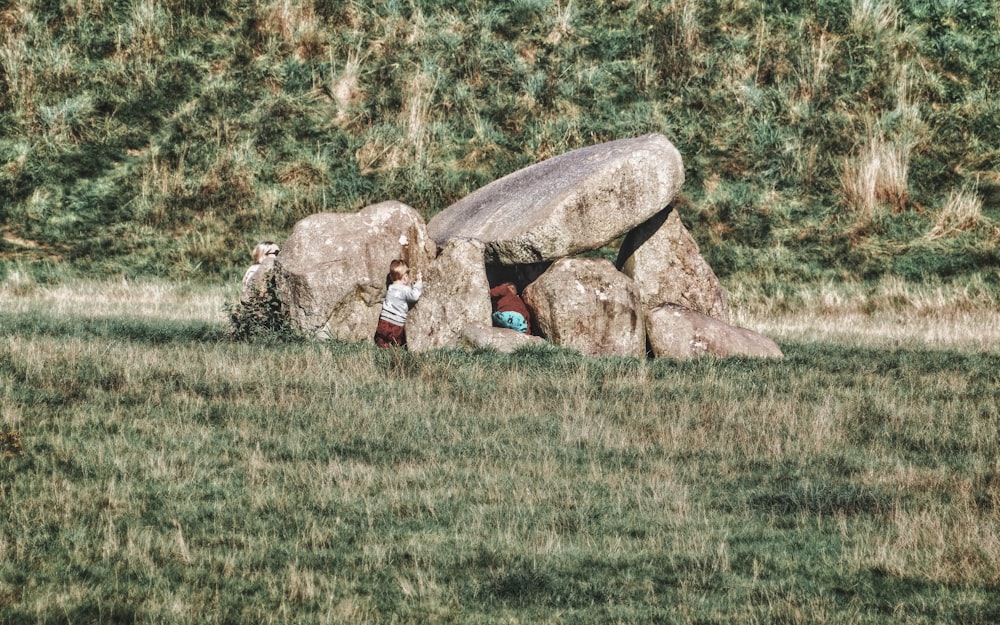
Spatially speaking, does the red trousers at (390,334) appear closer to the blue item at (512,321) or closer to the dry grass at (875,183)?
the blue item at (512,321)

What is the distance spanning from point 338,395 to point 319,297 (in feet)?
14.3

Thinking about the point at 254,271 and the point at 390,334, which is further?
the point at 254,271

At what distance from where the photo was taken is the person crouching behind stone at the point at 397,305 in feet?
50.6

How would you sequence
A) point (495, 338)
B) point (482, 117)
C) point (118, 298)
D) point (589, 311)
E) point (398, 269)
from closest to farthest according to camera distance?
point (495, 338), point (589, 311), point (398, 269), point (118, 298), point (482, 117)

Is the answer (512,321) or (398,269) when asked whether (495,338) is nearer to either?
(512,321)

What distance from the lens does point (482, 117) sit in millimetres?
29422

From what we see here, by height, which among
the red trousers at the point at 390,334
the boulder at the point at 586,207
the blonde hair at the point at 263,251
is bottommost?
the red trousers at the point at 390,334

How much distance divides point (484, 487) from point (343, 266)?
25.7 feet

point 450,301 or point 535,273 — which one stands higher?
point 535,273

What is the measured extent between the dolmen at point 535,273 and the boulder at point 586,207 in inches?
0.6

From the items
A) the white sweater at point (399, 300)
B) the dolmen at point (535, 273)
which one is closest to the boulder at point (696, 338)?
the dolmen at point (535, 273)

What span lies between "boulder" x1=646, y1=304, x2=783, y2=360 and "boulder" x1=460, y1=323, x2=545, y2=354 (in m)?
1.84

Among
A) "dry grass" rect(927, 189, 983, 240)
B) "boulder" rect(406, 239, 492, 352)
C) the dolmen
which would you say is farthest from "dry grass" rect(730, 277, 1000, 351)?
"boulder" rect(406, 239, 492, 352)

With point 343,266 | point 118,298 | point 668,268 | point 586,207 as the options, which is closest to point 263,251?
point 343,266
